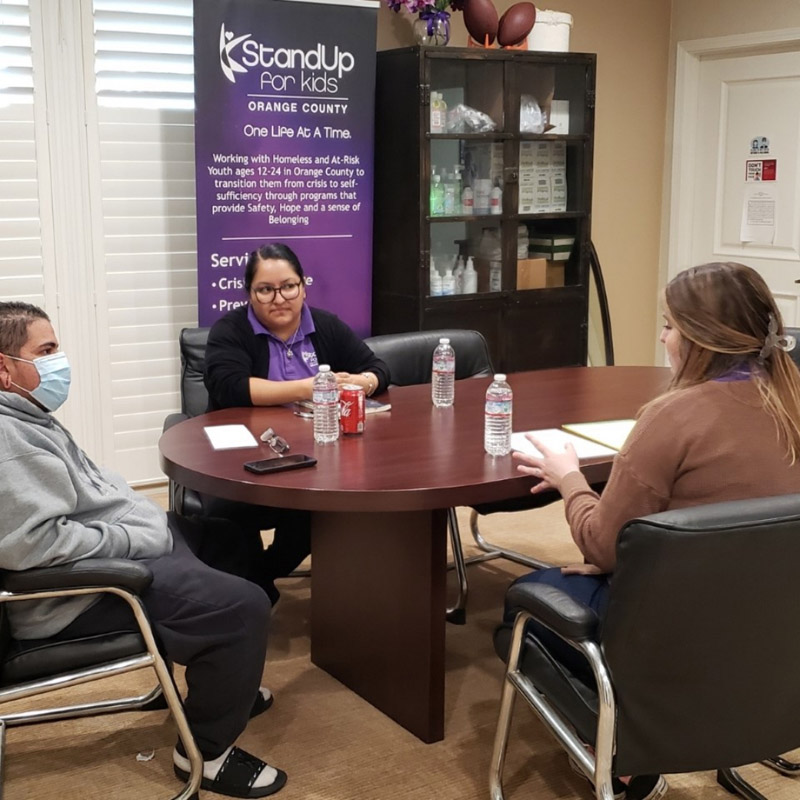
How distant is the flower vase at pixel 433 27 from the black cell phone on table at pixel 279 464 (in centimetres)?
278

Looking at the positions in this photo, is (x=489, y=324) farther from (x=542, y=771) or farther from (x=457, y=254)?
(x=542, y=771)

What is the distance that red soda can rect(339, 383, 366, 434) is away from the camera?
8.48 feet

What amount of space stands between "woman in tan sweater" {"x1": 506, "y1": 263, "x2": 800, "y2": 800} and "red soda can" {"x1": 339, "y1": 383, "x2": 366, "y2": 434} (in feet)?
2.57

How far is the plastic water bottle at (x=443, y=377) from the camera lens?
2953mm

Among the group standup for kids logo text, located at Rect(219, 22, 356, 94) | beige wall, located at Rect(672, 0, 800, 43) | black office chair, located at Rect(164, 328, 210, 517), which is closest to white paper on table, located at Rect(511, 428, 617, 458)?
black office chair, located at Rect(164, 328, 210, 517)

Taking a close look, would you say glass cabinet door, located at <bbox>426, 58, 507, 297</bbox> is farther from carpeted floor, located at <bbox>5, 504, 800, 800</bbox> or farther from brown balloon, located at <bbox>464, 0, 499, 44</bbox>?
carpeted floor, located at <bbox>5, 504, 800, 800</bbox>

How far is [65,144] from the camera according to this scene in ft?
13.7

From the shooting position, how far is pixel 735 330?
6.18 ft

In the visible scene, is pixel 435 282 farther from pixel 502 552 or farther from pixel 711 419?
pixel 711 419

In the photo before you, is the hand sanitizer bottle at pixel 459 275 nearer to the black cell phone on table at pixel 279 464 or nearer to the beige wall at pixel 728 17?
the beige wall at pixel 728 17

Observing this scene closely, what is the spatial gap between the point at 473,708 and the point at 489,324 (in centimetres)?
249

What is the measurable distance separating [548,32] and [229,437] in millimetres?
3106

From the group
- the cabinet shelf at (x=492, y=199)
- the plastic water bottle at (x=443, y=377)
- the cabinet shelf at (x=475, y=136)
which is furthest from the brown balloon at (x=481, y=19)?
the plastic water bottle at (x=443, y=377)

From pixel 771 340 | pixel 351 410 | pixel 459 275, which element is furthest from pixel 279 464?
pixel 459 275
